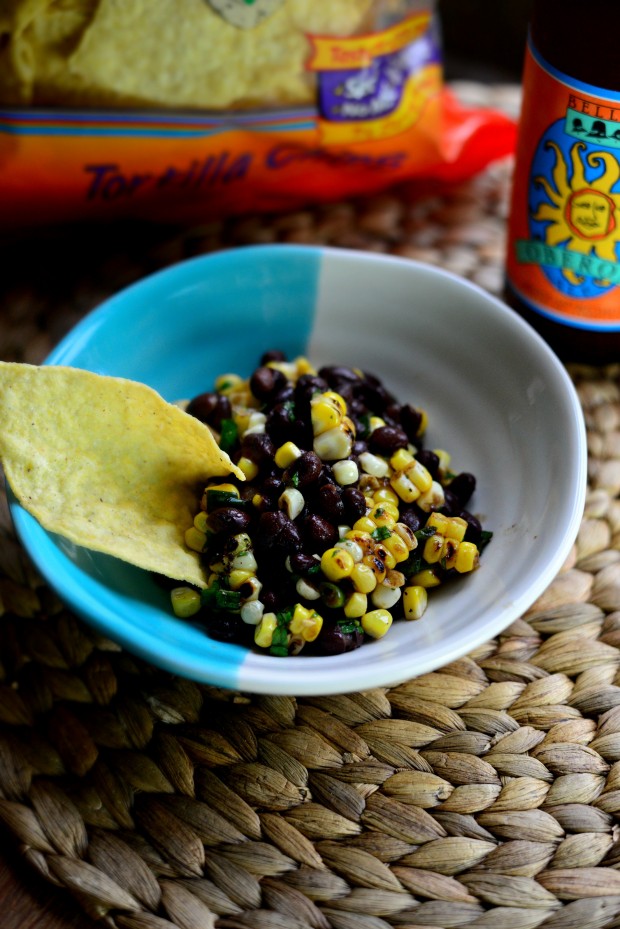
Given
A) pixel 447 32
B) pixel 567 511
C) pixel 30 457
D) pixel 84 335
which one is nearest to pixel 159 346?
pixel 84 335

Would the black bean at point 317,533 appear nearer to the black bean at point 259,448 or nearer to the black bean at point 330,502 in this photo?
the black bean at point 330,502

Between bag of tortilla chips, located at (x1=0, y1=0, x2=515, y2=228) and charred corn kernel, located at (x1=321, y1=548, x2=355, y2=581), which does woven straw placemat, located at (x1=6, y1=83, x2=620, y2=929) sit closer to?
charred corn kernel, located at (x1=321, y1=548, x2=355, y2=581)

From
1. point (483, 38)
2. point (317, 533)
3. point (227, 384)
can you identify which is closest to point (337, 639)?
point (317, 533)

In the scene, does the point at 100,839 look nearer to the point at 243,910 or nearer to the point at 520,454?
the point at 243,910

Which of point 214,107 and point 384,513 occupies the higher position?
point 214,107

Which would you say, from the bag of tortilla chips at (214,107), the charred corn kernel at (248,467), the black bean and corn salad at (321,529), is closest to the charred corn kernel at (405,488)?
the black bean and corn salad at (321,529)

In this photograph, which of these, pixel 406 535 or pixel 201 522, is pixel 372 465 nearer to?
pixel 406 535
